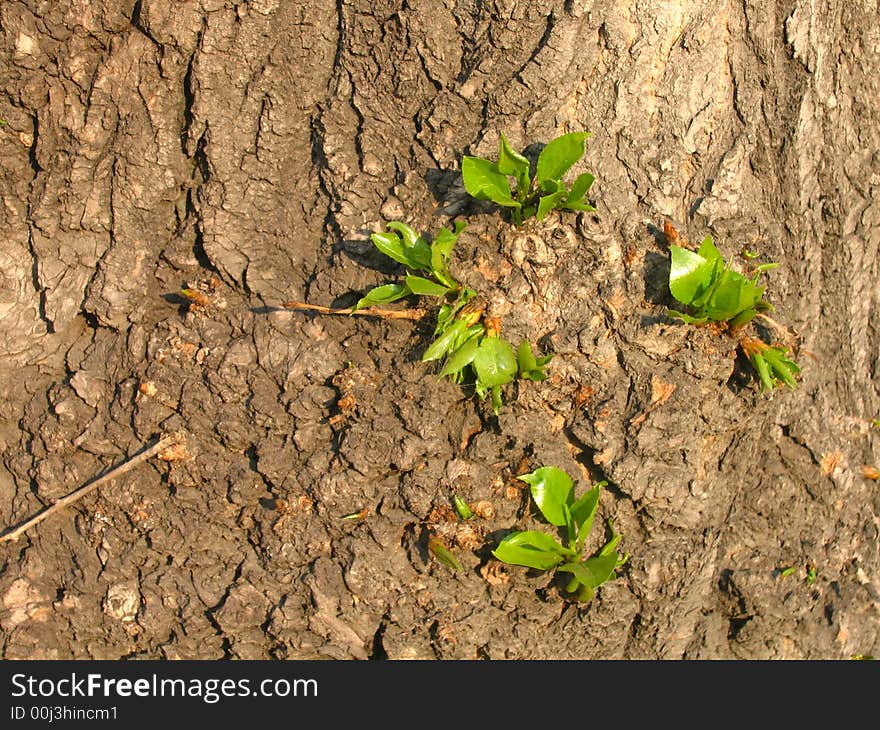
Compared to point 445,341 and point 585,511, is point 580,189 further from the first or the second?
point 585,511

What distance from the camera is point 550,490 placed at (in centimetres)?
238

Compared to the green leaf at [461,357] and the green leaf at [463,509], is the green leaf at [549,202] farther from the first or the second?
the green leaf at [463,509]

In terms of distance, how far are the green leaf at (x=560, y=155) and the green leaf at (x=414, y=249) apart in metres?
0.42

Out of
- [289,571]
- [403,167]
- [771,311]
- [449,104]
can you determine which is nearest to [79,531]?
[289,571]

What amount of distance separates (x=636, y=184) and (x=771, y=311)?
0.64 m

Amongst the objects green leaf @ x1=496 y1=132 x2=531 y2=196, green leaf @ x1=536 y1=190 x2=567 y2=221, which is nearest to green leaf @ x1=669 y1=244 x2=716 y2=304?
green leaf @ x1=536 y1=190 x2=567 y2=221

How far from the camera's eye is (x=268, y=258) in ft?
8.42

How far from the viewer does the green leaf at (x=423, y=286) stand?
7.55ft

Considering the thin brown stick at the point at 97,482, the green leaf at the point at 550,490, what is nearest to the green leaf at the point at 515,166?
the green leaf at the point at 550,490

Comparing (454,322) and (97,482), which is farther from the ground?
(454,322)

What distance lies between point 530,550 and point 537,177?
1.16 m

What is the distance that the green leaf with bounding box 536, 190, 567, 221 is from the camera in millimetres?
2310

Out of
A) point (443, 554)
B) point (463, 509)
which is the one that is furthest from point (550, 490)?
point (443, 554)

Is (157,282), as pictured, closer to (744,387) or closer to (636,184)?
(636,184)
